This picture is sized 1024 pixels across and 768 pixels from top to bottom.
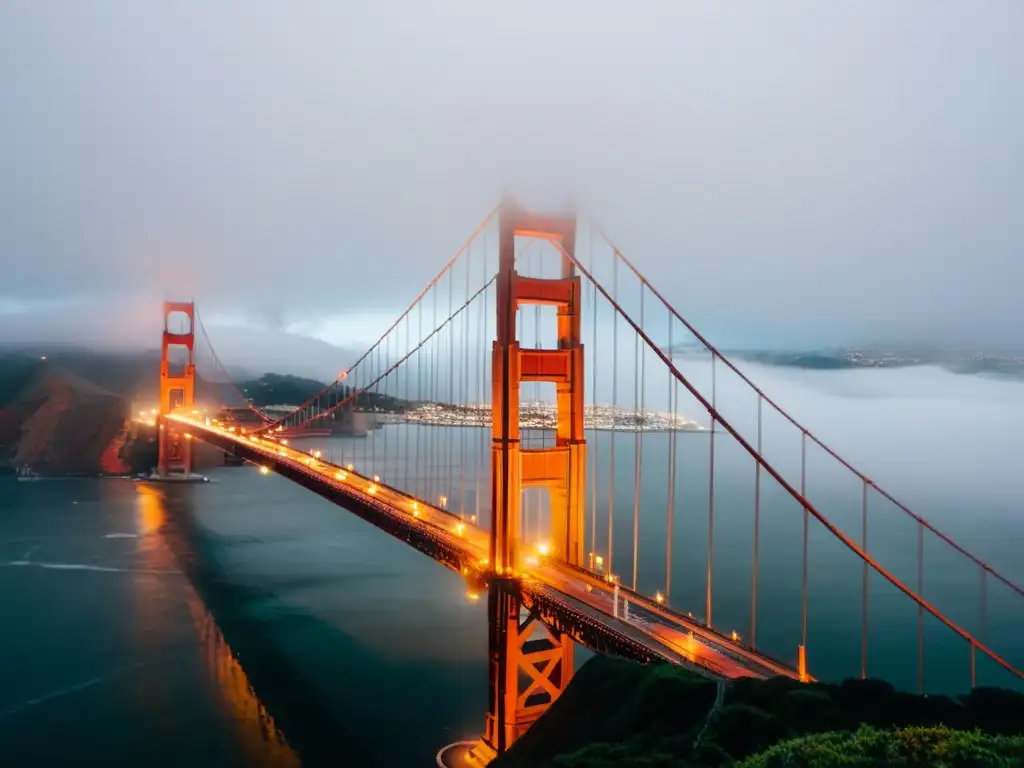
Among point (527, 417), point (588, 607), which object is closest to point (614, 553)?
point (527, 417)

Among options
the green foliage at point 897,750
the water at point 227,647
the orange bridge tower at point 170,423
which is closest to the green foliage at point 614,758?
the green foliage at point 897,750

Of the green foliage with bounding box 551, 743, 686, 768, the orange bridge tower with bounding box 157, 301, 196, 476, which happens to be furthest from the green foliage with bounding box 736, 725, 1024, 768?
the orange bridge tower with bounding box 157, 301, 196, 476

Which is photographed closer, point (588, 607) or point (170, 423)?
point (588, 607)

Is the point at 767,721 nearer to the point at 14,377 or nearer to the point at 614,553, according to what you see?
the point at 614,553

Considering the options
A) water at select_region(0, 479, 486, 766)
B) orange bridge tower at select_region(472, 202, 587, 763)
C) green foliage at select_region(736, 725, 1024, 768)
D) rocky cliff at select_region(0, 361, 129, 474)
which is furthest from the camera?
rocky cliff at select_region(0, 361, 129, 474)

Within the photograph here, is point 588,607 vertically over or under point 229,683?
over

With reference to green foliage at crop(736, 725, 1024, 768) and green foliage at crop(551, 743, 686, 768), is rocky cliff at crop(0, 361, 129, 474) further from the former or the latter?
green foliage at crop(736, 725, 1024, 768)
